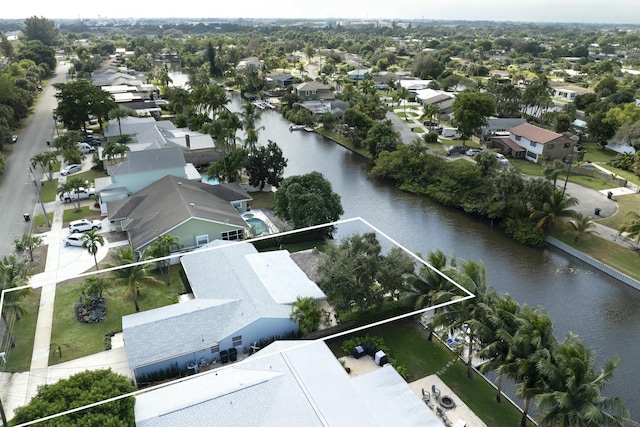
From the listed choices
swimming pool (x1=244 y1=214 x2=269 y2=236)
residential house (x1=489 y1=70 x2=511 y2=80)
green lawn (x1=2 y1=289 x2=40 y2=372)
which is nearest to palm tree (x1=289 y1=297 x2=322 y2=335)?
swimming pool (x1=244 y1=214 x2=269 y2=236)

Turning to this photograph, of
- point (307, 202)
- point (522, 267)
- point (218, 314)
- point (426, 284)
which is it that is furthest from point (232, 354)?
point (522, 267)

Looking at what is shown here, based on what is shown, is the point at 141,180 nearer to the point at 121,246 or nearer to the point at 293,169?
the point at 121,246

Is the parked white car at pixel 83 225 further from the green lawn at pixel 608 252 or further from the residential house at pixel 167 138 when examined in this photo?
the green lawn at pixel 608 252

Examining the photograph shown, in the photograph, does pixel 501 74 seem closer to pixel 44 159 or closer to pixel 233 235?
pixel 233 235

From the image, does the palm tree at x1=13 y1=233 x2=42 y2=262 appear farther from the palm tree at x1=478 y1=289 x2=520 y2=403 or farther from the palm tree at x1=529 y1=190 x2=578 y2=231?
the palm tree at x1=529 y1=190 x2=578 y2=231

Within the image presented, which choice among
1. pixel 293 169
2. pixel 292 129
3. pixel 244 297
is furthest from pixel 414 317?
pixel 292 129

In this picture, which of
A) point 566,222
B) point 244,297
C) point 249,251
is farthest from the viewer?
point 566,222
